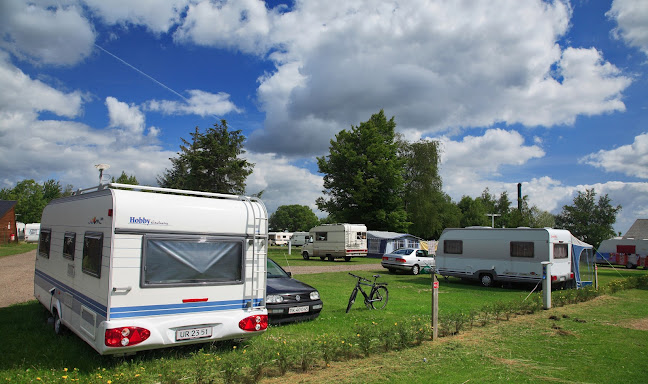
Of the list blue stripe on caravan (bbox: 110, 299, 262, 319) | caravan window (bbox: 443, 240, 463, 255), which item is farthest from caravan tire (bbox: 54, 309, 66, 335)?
caravan window (bbox: 443, 240, 463, 255)

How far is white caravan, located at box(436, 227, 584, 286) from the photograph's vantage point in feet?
52.3

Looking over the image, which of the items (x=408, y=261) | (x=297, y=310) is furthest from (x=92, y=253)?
(x=408, y=261)

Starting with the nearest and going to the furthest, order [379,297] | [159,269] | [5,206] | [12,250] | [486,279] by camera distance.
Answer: [159,269] < [379,297] < [486,279] < [12,250] < [5,206]

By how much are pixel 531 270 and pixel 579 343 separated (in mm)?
9085

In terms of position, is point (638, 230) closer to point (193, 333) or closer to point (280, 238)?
point (280, 238)

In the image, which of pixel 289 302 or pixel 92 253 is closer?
pixel 92 253

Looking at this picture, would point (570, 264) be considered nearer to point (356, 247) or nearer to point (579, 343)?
point (579, 343)

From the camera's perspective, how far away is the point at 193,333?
572 cm

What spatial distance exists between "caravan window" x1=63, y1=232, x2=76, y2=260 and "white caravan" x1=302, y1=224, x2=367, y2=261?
25.9 metres

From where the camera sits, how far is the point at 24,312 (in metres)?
9.34

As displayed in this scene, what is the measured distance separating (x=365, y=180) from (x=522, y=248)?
28516mm

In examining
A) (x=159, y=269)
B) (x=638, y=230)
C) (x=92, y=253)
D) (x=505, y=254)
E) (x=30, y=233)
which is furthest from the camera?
(x=30, y=233)

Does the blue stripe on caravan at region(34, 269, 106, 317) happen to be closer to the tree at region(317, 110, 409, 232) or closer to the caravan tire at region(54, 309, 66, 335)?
the caravan tire at region(54, 309, 66, 335)

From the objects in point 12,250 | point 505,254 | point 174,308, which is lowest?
point 12,250
